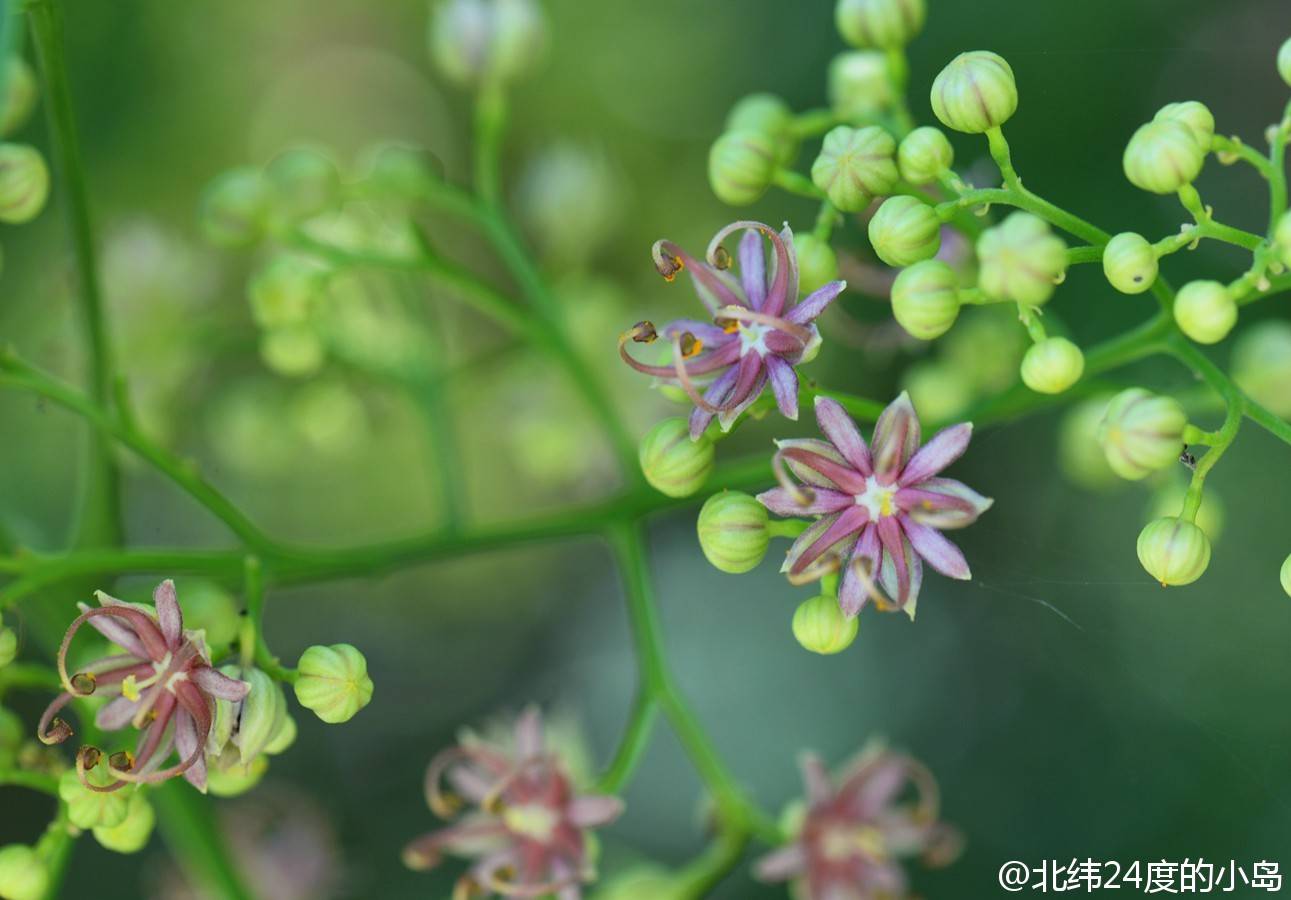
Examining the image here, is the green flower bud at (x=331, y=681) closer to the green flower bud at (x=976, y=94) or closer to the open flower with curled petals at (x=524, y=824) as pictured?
the open flower with curled petals at (x=524, y=824)

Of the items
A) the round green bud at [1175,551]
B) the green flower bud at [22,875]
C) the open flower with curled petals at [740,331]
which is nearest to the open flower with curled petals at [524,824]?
the green flower bud at [22,875]

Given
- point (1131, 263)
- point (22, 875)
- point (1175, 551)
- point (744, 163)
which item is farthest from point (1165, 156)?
point (22, 875)

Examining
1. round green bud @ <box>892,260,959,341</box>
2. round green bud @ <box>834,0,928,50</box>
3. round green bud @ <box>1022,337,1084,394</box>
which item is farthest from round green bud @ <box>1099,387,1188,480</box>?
round green bud @ <box>834,0,928,50</box>

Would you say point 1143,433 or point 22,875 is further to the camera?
point 22,875

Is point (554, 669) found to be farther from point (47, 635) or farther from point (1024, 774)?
point (47, 635)

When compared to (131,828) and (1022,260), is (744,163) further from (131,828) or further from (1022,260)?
(131,828)

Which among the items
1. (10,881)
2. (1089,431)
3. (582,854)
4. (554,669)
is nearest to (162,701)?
(10,881)

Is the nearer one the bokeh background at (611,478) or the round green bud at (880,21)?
the round green bud at (880,21)

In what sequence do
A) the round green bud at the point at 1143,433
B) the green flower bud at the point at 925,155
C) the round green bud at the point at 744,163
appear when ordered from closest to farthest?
the round green bud at the point at 1143,433 < the green flower bud at the point at 925,155 < the round green bud at the point at 744,163
